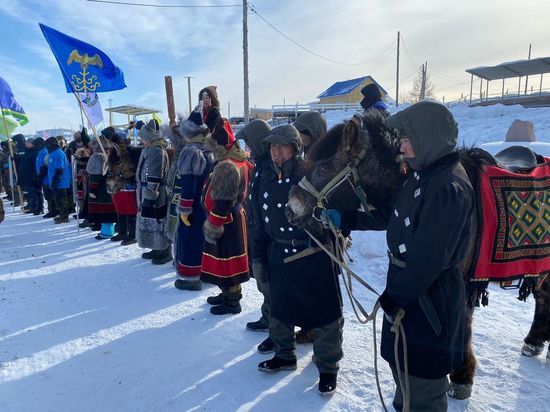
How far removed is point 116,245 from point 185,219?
315cm

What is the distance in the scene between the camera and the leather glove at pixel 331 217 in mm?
2145

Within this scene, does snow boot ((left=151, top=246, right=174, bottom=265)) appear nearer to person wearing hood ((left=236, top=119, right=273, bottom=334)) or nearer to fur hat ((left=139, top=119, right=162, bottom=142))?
fur hat ((left=139, top=119, right=162, bottom=142))

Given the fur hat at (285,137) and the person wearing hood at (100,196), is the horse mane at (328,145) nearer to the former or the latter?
the fur hat at (285,137)

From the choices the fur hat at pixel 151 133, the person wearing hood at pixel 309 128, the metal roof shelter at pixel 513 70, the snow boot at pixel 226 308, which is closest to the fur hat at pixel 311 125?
the person wearing hood at pixel 309 128

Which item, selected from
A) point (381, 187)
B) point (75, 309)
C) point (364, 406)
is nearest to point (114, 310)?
point (75, 309)

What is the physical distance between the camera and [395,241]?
1846 mm

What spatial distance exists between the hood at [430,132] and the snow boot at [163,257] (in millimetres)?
4637

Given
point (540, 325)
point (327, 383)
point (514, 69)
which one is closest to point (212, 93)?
point (327, 383)

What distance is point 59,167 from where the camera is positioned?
8.51m

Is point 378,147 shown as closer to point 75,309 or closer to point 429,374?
point 429,374

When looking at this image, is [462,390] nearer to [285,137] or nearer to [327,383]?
[327,383]

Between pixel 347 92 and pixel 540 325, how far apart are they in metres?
35.6

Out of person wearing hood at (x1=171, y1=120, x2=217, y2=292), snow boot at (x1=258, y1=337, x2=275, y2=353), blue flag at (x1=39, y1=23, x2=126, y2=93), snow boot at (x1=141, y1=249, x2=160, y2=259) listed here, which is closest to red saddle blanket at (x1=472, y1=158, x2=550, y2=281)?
snow boot at (x1=258, y1=337, x2=275, y2=353)

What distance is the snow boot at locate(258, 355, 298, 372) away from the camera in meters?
2.82
